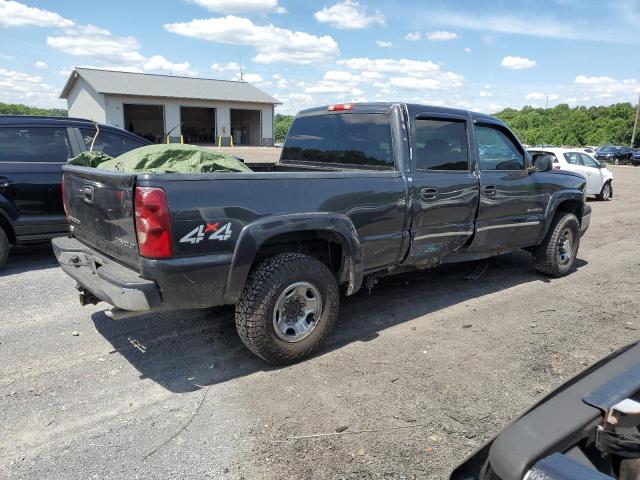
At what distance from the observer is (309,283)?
3711 mm

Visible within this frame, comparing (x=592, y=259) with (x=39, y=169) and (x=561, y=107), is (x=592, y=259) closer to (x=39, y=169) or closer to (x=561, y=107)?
→ (x=39, y=169)

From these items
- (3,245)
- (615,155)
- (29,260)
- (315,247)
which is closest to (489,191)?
(315,247)

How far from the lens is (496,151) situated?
5.39m

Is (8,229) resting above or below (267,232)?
below

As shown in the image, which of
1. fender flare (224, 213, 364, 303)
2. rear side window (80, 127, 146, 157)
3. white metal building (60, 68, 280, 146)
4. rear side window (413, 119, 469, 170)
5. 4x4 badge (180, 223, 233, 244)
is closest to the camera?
4x4 badge (180, 223, 233, 244)

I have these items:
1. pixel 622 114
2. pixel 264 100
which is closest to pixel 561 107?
pixel 622 114

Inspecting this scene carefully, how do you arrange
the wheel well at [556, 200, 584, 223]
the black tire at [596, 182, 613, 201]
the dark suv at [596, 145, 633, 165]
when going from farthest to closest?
1. the dark suv at [596, 145, 633, 165]
2. the black tire at [596, 182, 613, 201]
3. the wheel well at [556, 200, 584, 223]

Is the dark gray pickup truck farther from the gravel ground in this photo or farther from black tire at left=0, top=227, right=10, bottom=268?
black tire at left=0, top=227, right=10, bottom=268

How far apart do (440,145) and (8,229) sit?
507 cm

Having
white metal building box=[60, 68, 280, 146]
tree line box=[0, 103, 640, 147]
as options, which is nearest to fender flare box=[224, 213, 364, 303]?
white metal building box=[60, 68, 280, 146]

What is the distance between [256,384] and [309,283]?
802 millimetres

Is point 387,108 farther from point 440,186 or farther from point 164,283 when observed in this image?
point 164,283

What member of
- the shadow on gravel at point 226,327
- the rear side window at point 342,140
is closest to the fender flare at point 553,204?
the shadow on gravel at point 226,327

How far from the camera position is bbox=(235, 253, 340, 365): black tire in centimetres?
349
